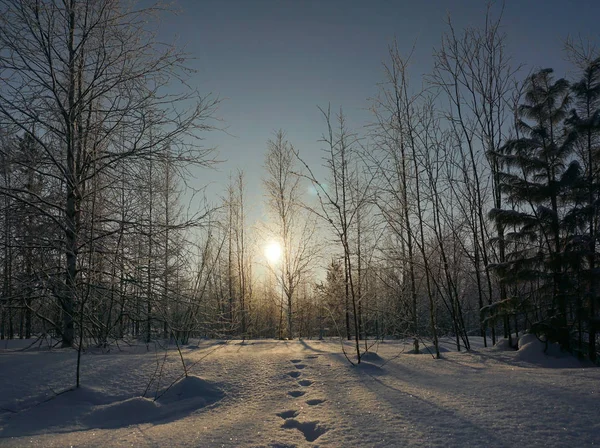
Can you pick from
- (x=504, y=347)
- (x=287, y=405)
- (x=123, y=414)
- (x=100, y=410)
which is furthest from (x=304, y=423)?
(x=504, y=347)

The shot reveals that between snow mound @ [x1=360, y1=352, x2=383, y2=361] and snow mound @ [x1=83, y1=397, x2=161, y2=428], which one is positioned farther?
snow mound @ [x1=360, y1=352, x2=383, y2=361]

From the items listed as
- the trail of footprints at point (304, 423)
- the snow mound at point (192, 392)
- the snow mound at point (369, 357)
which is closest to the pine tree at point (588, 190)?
the snow mound at point (369, 357)

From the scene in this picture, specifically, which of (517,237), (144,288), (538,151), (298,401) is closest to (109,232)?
(144,288)

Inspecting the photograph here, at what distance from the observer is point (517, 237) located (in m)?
6.65

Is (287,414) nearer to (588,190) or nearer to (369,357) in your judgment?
(369,357)

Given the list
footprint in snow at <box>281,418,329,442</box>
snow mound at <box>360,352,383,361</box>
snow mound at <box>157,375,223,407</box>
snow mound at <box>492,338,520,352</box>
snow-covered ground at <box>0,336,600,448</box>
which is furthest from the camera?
snow mound at <box>492,338,520,352</box>

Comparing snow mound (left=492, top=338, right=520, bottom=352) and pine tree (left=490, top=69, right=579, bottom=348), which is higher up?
pine tree (left=490, top=69, right=579, bottom=348)

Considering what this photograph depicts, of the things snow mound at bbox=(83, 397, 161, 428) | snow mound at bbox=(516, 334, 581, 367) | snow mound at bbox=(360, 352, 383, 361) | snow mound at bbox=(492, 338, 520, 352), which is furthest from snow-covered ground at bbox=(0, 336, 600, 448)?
snow mound at bbox=(492, 338, 520, 352)

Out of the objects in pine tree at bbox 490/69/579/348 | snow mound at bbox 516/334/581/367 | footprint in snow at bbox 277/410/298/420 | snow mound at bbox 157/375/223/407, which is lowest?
snow mound at bbox 516/334/581/367

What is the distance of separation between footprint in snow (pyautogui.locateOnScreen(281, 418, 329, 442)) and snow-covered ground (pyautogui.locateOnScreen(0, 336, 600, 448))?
0.04 feet

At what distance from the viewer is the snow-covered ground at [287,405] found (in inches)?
101

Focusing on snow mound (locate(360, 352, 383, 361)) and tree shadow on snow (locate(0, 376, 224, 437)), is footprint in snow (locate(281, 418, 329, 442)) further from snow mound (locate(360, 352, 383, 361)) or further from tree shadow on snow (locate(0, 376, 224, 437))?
snow mound (locate(360, 352, 383, 361))

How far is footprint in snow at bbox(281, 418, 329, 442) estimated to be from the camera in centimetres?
280

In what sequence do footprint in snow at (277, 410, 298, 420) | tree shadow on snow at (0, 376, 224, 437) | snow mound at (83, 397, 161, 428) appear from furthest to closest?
footprint in snow at (277, 410, 298, 420), snow mound at (83, 397, 161, 428), tree shadow on snow at (0, 376, 224, 437)
